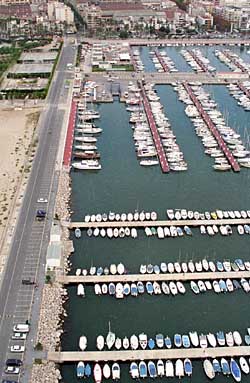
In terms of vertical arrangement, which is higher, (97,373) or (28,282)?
(28,282)

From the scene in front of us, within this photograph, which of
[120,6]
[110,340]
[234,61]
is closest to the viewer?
[110,340]

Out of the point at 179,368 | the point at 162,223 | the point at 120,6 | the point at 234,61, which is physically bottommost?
the point at 179,368

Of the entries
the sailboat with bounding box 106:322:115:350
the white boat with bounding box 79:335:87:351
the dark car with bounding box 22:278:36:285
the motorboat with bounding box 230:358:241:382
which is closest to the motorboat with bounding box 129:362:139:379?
the sailboat with bounding box 106:322:115:350

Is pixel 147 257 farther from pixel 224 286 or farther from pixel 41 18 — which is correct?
pixel 41 18

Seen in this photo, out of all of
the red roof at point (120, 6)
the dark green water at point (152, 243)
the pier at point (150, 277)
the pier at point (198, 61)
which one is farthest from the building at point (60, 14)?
the pier at point (150, 277)

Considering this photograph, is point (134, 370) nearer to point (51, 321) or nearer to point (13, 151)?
point (51, 321)

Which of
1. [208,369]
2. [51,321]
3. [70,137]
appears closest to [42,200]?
[51,321]

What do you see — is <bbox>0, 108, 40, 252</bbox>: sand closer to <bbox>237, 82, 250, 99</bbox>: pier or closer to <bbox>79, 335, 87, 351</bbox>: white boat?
<bbox>79, 335, 87, 351</bbox>: white boat
